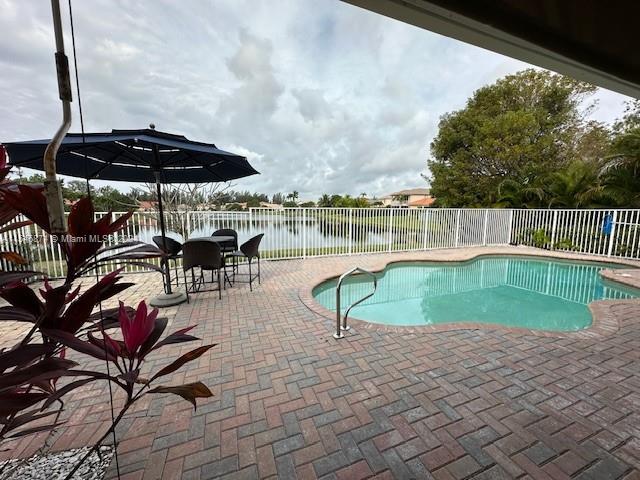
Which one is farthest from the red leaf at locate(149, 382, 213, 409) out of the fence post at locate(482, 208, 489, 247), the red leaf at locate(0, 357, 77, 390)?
the fence post at locate(482, 208, 489, 247)

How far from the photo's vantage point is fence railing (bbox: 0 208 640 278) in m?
6.02

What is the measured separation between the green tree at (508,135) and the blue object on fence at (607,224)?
3805 millimetres

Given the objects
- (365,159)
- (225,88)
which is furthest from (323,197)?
(225,88)

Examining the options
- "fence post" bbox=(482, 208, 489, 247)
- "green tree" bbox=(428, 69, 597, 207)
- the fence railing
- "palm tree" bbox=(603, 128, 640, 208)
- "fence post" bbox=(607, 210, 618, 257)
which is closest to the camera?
the fence railing

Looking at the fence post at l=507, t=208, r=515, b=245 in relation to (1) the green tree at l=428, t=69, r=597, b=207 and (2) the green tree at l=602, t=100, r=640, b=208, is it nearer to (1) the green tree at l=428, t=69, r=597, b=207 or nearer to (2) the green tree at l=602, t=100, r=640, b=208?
(1) the green tree at l=428, t=69, r=597, b=207

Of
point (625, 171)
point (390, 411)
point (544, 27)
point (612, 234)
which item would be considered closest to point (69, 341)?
point (390, 411)

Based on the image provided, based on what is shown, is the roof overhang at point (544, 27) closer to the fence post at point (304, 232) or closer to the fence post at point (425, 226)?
the fence post at point (304, 232)

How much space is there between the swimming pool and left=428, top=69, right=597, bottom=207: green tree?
18.5 ft

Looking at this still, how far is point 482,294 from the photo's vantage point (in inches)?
227

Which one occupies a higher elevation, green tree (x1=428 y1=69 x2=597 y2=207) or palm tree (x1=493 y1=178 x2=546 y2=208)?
green tree (x1=428 y1=69 x2=597 y2=207)

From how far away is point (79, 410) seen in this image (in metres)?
1.94

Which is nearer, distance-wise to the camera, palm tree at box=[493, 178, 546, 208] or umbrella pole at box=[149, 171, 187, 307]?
umbrella pole at box=[149, 171, 187, 307]

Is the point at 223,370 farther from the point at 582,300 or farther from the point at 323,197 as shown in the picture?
the point at 323,197

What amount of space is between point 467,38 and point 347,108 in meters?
13.2
